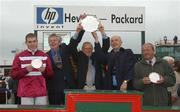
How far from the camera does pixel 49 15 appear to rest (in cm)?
840

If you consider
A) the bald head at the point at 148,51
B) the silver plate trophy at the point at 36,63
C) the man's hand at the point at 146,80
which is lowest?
the man's hand at the point at 146,80

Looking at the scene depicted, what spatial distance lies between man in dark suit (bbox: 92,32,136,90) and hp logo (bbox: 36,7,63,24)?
2013mm

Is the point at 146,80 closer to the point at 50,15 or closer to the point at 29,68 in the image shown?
the point at 29,68

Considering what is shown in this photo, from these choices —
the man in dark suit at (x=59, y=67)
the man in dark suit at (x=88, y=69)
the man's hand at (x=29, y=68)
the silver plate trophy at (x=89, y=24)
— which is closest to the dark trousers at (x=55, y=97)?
the man in dark suit at (x=59, y=67)

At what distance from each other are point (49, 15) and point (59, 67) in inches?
82.9

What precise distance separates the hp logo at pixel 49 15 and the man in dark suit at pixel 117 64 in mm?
2013

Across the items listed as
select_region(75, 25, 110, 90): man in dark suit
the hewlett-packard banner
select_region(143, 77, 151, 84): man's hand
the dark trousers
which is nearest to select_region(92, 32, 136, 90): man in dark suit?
select_region(75, 25, 110, 90): man in dark suit

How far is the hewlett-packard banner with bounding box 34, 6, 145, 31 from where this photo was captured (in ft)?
27.5

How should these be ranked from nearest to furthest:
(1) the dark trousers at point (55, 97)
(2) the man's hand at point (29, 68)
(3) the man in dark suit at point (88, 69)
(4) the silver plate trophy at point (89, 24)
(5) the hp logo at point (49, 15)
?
(2) the man's hand at point (29, 68) → (4) the silver plate trophy at point (89, 24) → (3) the man in dark suit at point (88, 69) → (1) the dark trousers at point (55, 97) → (5) the hp logo at point (49, 15)

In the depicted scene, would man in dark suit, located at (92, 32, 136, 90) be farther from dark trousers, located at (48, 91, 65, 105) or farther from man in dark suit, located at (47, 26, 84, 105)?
dark trousers, located at (48, 91, 65, 105)

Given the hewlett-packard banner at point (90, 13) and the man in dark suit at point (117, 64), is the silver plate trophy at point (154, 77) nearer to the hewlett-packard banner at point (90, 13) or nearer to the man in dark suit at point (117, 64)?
the man in dark suit at point (117, 64)

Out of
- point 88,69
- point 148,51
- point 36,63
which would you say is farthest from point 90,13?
point 36,63

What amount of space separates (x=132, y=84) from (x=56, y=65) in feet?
3.79

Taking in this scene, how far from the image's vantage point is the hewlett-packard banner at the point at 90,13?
8.37 m
